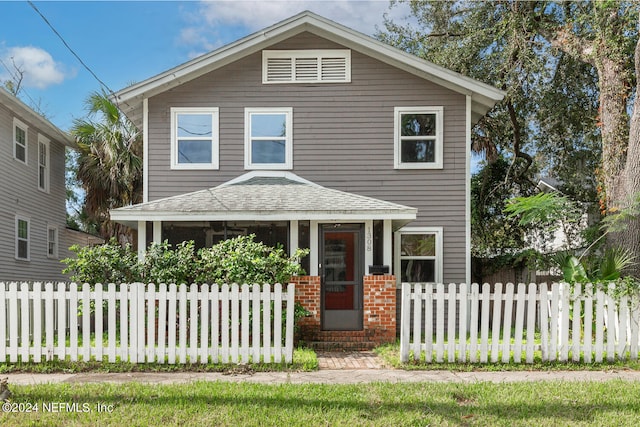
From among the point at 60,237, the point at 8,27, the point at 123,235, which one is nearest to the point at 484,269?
the point at 123,235

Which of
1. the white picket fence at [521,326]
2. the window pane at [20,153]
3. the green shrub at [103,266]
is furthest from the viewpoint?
the window pane at [20,153]

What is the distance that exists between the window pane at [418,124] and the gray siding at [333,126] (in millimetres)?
280

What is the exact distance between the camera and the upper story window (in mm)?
13039

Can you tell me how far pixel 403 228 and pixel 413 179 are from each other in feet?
3.87

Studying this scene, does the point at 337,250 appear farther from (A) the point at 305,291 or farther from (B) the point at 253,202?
(B) the point at 253,202

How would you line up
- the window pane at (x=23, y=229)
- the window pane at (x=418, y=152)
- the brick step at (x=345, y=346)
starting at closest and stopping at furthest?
1. the brick step at (x=345, y=346)
2. the window pane at (x=418, y=152)
3. the window pane at (x=23, y=229)

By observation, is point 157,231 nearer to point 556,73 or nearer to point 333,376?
point 333,376

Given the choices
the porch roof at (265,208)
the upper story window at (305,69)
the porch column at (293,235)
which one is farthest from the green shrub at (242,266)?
the upper story window at (305,69)

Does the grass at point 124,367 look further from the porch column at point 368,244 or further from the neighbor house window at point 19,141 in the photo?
the neighbor house window at point 19,141

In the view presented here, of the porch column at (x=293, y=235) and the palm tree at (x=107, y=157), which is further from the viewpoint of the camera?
the palm tree at (x=107, y=157)

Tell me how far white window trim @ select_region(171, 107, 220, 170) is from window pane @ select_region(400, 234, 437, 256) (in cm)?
476

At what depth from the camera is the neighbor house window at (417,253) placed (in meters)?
12.9

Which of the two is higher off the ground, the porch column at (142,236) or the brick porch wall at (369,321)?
the porch column at (142,236)

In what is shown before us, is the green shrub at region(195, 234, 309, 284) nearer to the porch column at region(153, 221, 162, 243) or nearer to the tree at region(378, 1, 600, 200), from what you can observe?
the porch column at region(153, 221, 162, 243)
